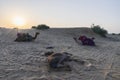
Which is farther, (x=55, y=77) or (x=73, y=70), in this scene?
(x=73, y=70)

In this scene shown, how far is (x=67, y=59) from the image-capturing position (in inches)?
377

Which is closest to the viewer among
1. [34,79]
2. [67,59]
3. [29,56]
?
[34,79]

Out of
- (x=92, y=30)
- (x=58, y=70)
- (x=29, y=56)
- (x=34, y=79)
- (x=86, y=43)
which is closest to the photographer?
(x=34, y=79)

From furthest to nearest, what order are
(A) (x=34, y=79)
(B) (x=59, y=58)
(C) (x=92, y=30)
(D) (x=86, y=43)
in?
(C) (x=92, y=30)
(D) (x=86, y=43)
(B) (x=59, y=58)
(A) (x=34, y=79)

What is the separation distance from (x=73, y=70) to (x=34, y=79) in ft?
5.79

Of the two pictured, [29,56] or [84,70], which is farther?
[29,56]

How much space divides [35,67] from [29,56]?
2071 mm

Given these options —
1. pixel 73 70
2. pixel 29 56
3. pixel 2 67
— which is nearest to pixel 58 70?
pixel 73 70

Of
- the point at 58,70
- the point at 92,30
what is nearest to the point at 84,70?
the point at 58,70

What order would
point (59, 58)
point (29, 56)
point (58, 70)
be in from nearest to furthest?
1. point (58, 70)
2. point (59, 58)
3. point (29, 56)

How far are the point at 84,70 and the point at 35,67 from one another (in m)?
1.76

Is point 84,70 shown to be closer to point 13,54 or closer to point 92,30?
point 13,54

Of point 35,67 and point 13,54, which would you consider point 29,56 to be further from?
point 35,67

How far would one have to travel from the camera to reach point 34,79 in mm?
7164
